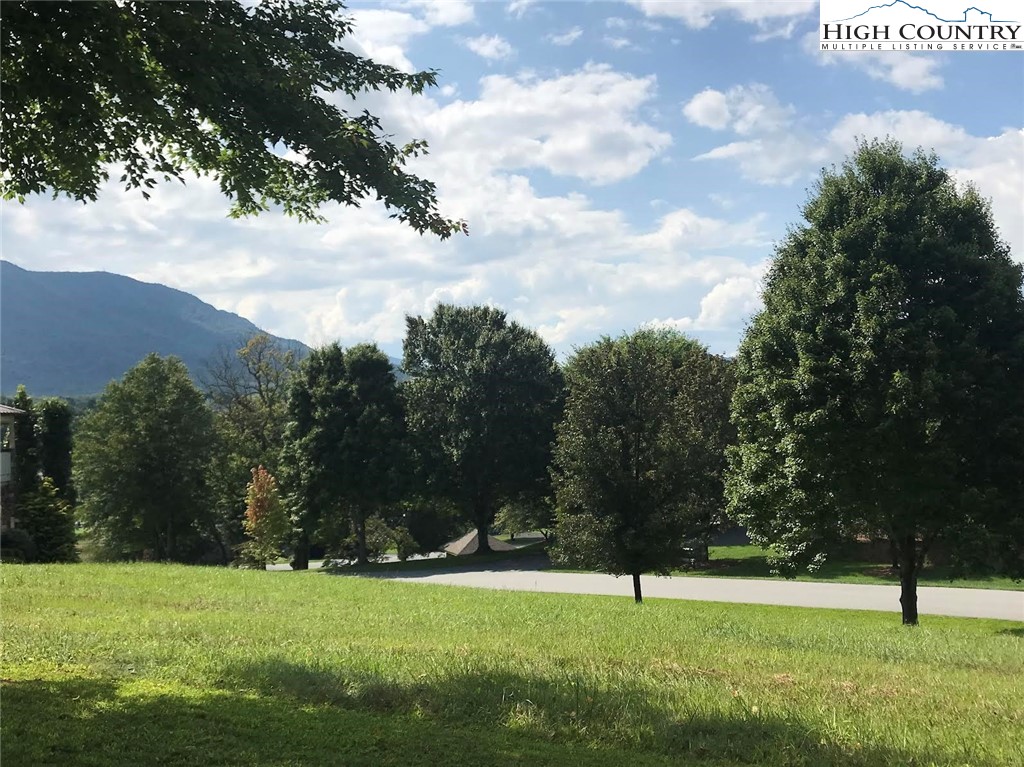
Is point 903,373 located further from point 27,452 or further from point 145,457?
point 27,452

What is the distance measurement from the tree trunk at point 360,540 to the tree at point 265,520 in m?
5.44

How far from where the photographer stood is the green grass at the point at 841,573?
29.6 metres

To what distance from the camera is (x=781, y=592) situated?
28641 mm

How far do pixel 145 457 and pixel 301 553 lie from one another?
10.9m

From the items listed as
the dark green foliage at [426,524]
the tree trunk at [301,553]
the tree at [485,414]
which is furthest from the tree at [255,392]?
the tree at [485,414]

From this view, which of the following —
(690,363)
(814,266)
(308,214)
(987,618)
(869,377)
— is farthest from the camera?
(690,363)

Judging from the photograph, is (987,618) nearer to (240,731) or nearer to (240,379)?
(240,731)

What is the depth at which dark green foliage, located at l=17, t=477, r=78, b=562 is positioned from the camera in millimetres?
36312

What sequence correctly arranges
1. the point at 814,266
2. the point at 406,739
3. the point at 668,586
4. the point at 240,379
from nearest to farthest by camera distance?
the point at 406,739 < the point at 814,266 < the point at 668,586 < the point at 240,379

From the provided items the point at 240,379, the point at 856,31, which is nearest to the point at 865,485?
the point at 856,31

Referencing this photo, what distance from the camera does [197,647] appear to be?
987cm

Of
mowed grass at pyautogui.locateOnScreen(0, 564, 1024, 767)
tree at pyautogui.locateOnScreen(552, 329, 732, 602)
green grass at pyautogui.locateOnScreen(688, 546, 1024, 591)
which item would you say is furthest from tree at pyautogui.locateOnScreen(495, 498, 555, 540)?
mowed grass at pyautogui.locateOnScreen(0, 564, 1024, 767)

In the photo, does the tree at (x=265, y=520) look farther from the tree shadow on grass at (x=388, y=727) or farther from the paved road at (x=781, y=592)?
the tree shadow on grass at (x=388, y=727)

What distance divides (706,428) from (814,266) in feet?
75.5
